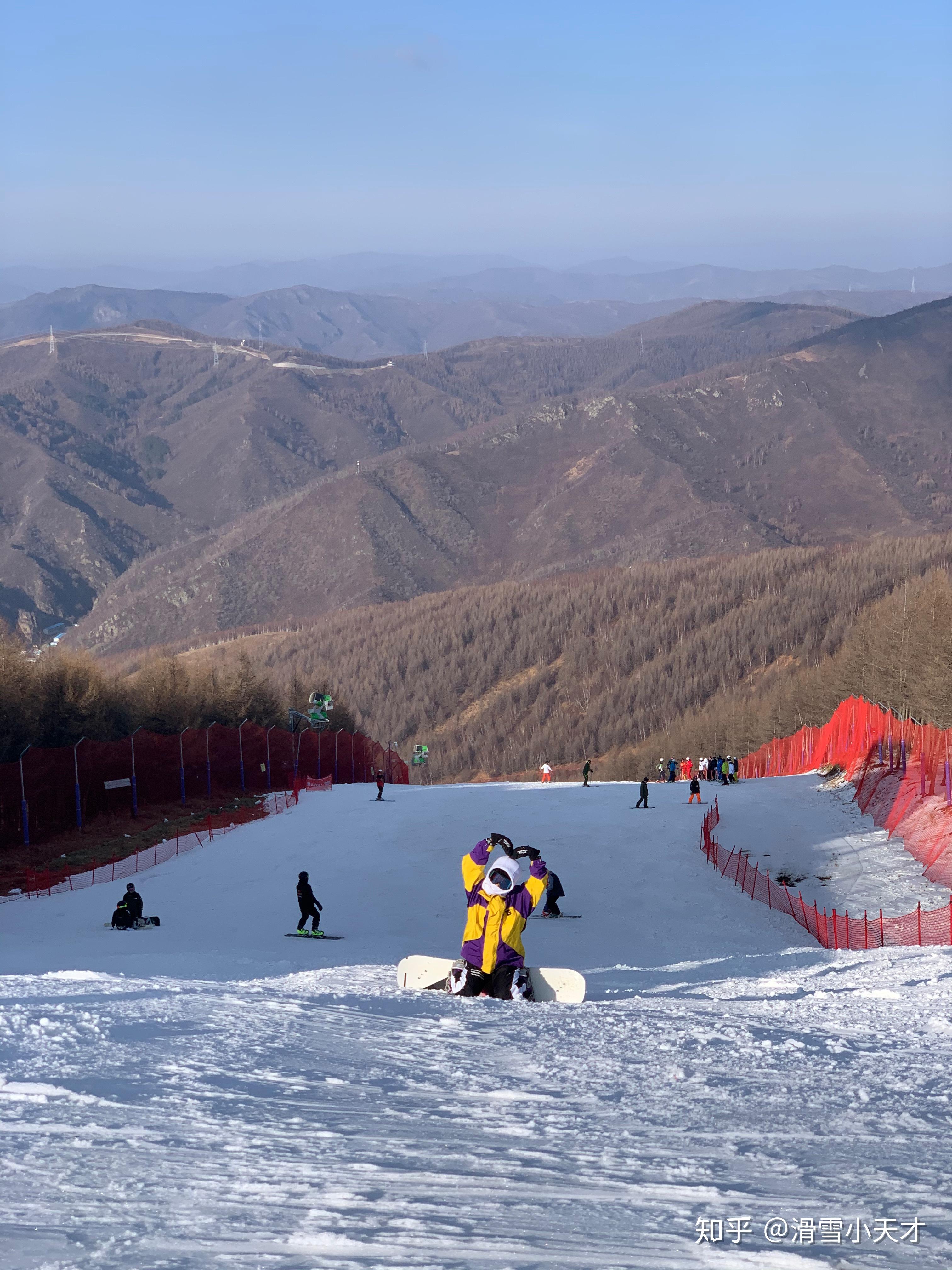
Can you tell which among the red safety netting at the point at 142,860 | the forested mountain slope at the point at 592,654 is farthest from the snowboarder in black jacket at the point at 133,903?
the forested mountain slope at the point at 592,654

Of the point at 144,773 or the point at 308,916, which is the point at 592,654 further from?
the point at 308,916

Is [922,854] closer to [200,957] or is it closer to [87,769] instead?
[200,957]

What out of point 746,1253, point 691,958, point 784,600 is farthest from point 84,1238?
point 784,600

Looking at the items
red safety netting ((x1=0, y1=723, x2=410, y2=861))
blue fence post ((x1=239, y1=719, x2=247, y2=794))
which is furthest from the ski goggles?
blue fence post ((x1=239, y1=719, x2=247, y2=794))

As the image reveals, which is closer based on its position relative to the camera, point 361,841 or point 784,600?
point 361,841

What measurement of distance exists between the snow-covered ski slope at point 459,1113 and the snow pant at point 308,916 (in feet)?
5.04

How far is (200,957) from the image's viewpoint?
1521 cm

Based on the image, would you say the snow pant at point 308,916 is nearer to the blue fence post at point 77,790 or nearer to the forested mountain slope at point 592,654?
the blue fence post at point 77,790

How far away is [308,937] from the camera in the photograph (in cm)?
1881

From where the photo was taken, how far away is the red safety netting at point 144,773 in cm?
3238

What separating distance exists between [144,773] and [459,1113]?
108 feet

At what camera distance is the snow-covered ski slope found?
4965 mm

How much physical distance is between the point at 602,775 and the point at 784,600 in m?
64.2

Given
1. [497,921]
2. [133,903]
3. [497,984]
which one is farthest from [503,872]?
[133,903]
